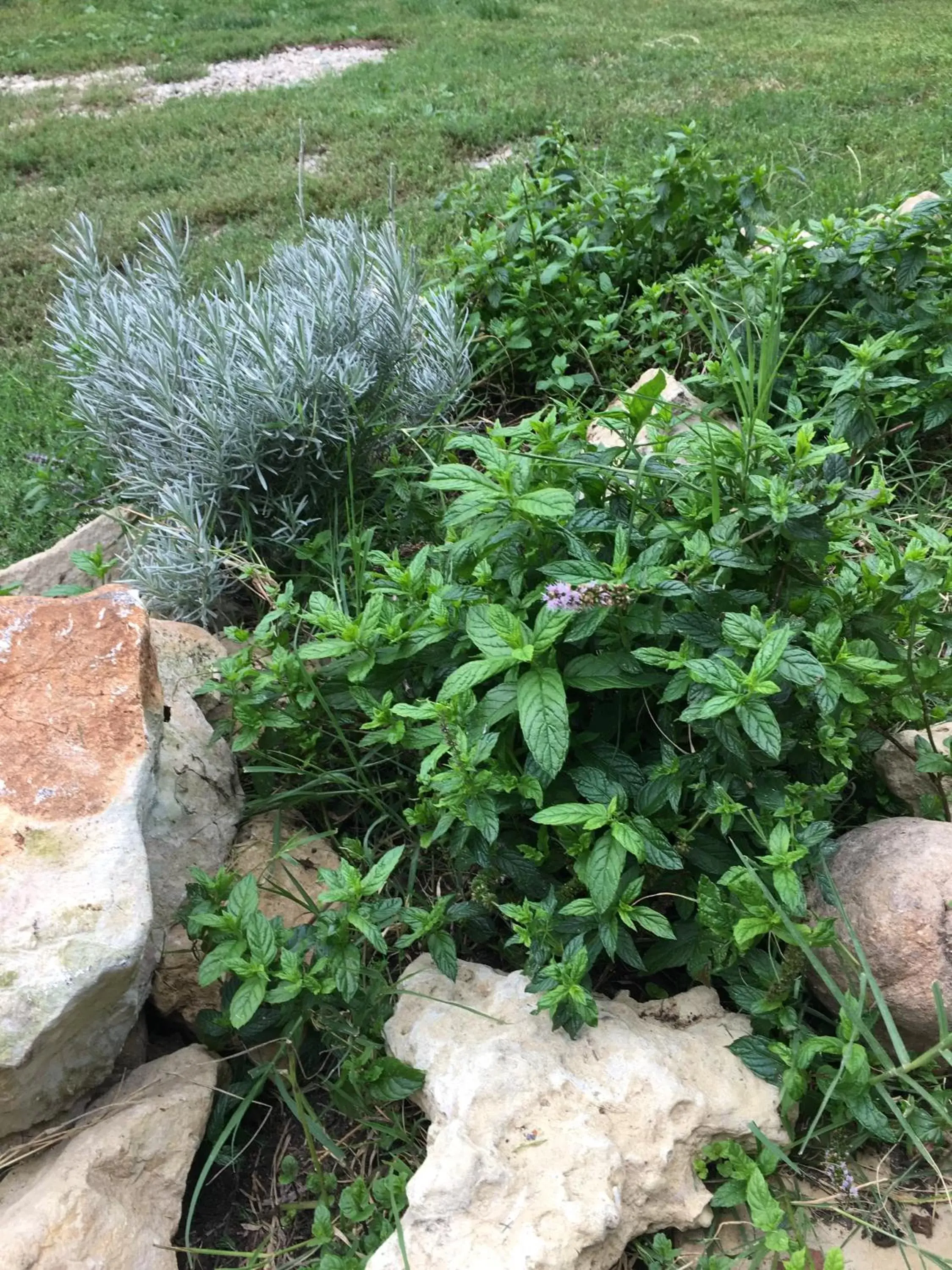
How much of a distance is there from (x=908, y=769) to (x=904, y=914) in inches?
19.0

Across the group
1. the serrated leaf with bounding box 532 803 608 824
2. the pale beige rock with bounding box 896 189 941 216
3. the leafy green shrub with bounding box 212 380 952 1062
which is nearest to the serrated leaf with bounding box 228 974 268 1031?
the leafy green shrub with bounding box 212 380 952 1062

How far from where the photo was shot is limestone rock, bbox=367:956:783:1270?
5.74 feet

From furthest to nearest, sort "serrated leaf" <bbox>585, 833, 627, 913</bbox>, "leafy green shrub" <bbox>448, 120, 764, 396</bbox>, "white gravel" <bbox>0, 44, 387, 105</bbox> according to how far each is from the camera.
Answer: "white gravel" <bbox>0, 44, 387, 105</bbox> → "leafy green shrub" <bbox>448, 120, 764, 396</bbox> → "serrated leaf" <bbox>585, 833, 627, 913</bbox>

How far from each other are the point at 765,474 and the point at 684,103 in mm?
6445

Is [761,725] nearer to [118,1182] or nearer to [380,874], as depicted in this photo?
[380,874]

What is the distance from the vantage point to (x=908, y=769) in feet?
7.88

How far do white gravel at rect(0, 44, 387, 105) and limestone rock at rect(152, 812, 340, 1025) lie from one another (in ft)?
29.3

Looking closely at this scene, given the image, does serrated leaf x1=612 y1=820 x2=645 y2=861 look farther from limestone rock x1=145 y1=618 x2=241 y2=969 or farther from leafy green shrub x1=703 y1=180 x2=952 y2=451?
leafy green shrub x1=703 y1=180 x2=952 y2=451

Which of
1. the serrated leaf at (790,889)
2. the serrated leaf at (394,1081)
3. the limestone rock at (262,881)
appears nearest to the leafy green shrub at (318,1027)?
the serrated leaf at (394,1081)

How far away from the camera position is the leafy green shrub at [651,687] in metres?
1.98

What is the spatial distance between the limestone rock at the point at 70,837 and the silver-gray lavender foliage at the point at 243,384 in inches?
27.8

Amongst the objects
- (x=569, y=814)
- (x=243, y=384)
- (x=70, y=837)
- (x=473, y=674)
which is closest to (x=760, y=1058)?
(x=569, y=814)

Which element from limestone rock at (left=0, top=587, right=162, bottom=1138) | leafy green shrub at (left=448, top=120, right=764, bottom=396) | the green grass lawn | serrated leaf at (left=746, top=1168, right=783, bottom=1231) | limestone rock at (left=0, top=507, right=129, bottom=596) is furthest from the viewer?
the green grass lawn

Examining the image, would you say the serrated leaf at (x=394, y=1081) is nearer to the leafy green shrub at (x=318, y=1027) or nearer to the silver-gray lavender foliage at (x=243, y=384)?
the leafy green shrub at (x=318, y=1027)
